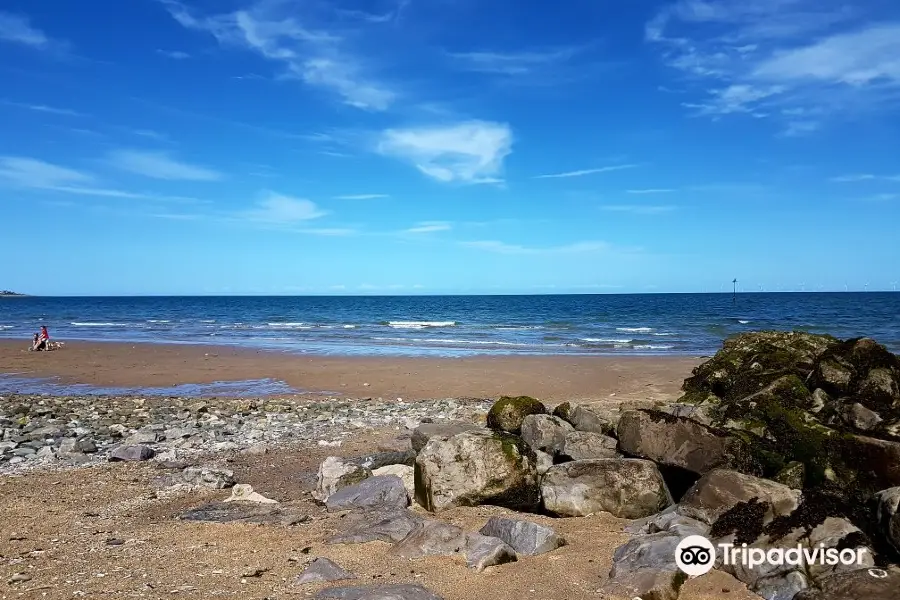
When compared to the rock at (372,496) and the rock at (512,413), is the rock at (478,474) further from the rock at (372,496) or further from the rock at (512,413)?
the rock at (512,413)

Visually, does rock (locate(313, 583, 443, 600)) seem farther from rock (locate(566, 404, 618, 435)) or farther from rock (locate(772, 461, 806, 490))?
rock (locate(566, 404, 618, 435))

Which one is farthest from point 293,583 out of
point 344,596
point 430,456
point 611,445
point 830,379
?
point 830,379

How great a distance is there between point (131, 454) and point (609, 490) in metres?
7.61

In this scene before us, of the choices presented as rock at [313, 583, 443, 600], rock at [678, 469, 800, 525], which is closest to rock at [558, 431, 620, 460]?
rock at [678, 469, 800, 525]

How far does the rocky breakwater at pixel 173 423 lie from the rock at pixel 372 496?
13.1 feet

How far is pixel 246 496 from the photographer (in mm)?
8164

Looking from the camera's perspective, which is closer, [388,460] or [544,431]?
[544,431]

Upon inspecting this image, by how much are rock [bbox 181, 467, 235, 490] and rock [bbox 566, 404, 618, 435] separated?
5032 millimetres

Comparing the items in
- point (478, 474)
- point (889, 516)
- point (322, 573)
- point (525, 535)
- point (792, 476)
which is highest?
point (889, 516)

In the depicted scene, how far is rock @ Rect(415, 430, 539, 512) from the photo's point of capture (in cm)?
728

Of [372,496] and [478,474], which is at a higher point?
[478,474]

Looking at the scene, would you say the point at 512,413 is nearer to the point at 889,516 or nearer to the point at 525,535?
the point at 525,535

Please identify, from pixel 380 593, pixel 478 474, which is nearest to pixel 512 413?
pixel 478 474

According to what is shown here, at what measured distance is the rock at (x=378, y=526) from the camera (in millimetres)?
6434
